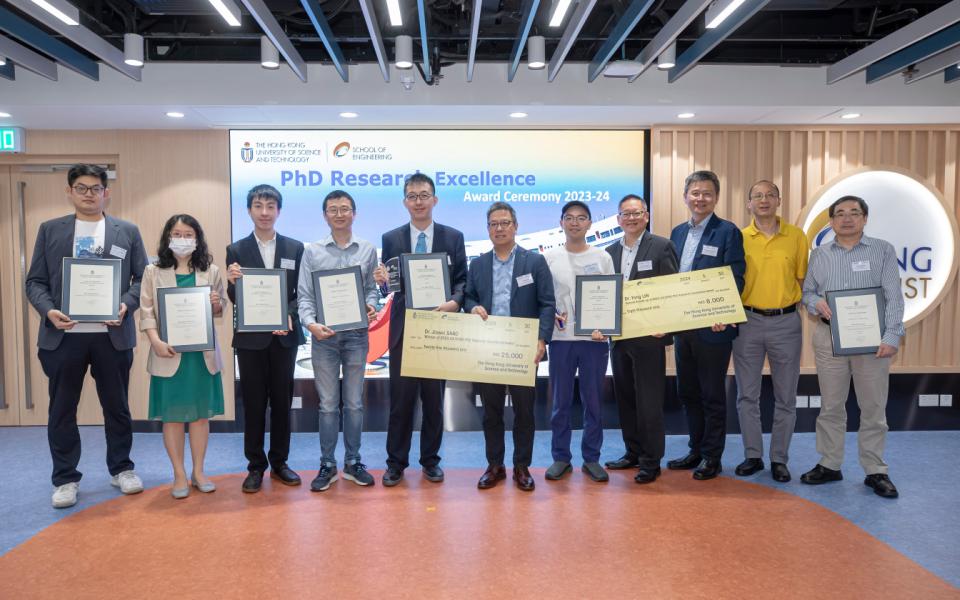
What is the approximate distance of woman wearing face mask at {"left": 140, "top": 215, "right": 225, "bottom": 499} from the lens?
3.63 m

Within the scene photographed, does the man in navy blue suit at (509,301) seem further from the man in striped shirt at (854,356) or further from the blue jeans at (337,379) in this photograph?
the man in striped shirt at (854,356)

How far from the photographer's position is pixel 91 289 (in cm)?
365

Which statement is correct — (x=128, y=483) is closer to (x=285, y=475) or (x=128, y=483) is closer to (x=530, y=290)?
(x=285, y=475)

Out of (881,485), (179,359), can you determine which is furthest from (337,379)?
(881,485)

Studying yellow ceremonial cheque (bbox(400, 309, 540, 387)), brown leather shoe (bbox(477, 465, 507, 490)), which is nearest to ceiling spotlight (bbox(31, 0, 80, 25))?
yellow ceremonial cheque (bbox(400, 309, 540, 387))

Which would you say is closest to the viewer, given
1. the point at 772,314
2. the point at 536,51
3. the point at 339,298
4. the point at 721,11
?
the point at 721,11

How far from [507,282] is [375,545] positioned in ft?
5.54

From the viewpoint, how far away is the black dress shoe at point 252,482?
152 inches

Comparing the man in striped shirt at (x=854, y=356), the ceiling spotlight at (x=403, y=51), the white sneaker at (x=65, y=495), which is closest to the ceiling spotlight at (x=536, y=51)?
the ceiling spotlight at (x=403, y=51)

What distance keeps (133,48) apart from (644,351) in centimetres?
394

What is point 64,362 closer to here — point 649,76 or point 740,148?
point 649,76

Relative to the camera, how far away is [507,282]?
3846 millimetres

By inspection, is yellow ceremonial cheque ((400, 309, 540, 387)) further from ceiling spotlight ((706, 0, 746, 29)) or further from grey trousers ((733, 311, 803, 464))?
ceiling spotlight ((706, 0, 746, 29))

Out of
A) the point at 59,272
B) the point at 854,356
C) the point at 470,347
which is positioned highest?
the point at 59,272
